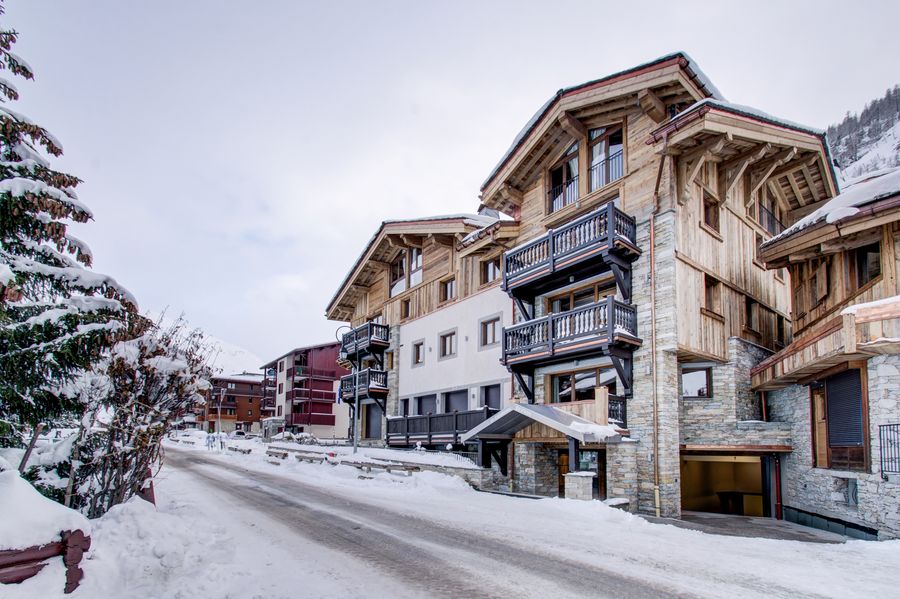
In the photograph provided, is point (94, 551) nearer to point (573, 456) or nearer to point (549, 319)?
point (573, 456)

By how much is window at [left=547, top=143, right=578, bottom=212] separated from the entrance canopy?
314 inches

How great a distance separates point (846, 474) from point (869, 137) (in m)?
101

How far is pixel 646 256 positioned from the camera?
16922mm

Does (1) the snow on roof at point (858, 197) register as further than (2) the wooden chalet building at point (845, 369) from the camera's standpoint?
Yes

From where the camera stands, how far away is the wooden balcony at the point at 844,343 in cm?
1046

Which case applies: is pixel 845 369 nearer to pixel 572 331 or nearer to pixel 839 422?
pixel 839 422

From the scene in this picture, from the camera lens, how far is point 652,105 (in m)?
17.2

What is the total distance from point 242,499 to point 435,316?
45.1 ft

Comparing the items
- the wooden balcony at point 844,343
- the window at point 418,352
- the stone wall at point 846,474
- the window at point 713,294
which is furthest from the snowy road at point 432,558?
the window at point 418,352

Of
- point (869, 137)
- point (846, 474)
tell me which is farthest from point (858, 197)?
point (869, 137)

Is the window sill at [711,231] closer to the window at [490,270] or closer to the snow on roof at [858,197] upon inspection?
the snow on roof at [858,197]

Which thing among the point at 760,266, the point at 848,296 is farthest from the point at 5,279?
the point at 760,266

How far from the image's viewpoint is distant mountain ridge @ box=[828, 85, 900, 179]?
77.8 m

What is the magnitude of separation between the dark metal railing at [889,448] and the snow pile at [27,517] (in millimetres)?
13270
